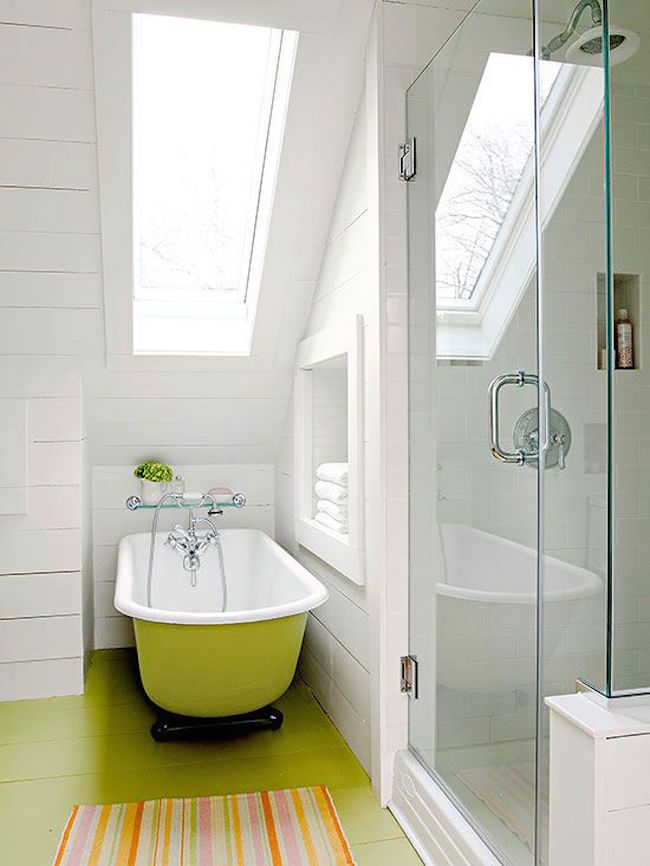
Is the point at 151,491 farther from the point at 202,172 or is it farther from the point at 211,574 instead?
the point at 202,172

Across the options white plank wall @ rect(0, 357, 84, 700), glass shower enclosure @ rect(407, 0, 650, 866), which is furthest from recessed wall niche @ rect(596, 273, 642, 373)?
white plank wall @ rect(0, 357, 84, 700)

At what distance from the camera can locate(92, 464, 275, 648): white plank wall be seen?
4418 millimetres

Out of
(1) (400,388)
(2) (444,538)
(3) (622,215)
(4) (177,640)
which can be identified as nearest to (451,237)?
(1) (400,388)

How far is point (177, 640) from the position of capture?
293 cm

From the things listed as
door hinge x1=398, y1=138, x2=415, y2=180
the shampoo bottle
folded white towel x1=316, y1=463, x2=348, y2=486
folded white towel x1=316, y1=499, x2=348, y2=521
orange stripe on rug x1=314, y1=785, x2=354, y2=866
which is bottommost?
orange stripe on rug x1=314, y1=785, x2=354, y2=866

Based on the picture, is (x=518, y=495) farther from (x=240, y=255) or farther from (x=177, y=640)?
(x=240, y=255)

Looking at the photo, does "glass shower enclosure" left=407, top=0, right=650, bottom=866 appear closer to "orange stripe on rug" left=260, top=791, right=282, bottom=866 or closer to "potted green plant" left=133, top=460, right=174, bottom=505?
"orange stripe on rug" left=260, top=791, right=282, bottom=866

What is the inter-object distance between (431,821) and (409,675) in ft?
1.43

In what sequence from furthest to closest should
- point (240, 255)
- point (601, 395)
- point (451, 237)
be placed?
point (240, 255), point (451, 237), point (601, 395)

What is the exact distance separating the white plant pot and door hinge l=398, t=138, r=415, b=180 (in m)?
2.18

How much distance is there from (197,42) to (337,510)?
1759mm

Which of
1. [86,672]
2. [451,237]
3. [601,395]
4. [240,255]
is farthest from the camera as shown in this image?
[86,672]

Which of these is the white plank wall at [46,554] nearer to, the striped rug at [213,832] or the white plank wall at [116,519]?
the white plank wall at [116,519]

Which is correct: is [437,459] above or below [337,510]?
above
